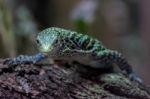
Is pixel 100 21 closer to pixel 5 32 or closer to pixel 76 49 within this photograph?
pixel 5 32

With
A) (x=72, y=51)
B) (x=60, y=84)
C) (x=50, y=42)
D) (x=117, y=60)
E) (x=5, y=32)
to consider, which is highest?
(x=5, y=32)

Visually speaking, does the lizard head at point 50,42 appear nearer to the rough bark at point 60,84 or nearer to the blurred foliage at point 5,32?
the rough bark at point 60,84

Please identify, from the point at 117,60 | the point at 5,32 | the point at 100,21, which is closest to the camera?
the point at 117,60

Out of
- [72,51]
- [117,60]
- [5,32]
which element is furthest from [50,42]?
[5,32]

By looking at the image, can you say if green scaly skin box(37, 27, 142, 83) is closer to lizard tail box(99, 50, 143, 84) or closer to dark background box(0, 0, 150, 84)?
lizard tail box(99, 50, 143, 84)

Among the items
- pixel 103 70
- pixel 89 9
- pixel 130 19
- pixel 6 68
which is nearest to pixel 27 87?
pixel 6 68

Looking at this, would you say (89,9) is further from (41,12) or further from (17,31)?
(41,12)

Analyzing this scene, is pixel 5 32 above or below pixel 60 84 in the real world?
above
